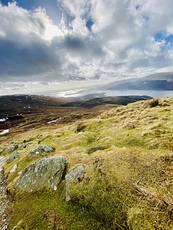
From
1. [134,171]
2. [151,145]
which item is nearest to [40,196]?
[134,171]

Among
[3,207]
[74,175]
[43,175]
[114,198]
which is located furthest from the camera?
[43,175]

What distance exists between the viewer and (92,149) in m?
17.8

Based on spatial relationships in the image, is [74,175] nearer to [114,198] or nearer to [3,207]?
Result: [114,198]

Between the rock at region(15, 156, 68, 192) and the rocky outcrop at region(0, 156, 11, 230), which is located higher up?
the rock at region(15, 156, 68, 192)

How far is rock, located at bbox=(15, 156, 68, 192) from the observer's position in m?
14.1

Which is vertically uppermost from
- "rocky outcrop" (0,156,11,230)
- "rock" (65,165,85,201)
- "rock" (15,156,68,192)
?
"rock" (65,165,85,201)

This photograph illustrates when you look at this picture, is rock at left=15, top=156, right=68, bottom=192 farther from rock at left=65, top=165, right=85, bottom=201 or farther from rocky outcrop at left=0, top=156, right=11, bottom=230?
rocky outcrop at left=0, top=156, right=11, bottom=230

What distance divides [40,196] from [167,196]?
10.4 m

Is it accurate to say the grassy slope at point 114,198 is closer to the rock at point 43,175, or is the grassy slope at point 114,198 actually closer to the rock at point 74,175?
the rock at point 74,175

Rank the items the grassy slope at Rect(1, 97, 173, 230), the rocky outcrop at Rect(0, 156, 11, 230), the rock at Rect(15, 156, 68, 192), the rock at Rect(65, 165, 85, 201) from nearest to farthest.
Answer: the grassy slope at Rect(1, 97, 173, 230) → the rocky outcrop at Rect(0, 156, 11, 230) → the rock at Rect(65, 165, 85, 201) → the rock at Rect(15, 156, 68, 192)

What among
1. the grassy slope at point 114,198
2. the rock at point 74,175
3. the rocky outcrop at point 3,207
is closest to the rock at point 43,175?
the grassy slope at point 114,198

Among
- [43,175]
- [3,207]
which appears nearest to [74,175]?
[43,175]

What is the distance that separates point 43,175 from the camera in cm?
1525

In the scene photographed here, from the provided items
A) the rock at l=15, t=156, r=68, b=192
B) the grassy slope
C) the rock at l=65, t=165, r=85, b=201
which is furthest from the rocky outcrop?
the rock at l=65, t=165, r=85, b=201
